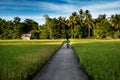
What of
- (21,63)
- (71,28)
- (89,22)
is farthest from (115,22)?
(21,63)

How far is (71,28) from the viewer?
96.7 meters

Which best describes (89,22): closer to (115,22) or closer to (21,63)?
(115,22)

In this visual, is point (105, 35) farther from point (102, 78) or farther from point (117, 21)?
point (102, 78)

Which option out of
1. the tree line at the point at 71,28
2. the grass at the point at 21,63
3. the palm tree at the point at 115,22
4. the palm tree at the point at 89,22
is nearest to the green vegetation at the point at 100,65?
the grass at the point at 21,63

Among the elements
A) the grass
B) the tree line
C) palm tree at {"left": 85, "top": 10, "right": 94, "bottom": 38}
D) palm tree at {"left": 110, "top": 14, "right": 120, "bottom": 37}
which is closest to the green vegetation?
the grass

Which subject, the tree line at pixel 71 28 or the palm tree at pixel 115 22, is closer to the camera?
the tree line at pixel 71 28

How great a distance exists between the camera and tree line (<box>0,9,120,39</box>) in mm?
92438

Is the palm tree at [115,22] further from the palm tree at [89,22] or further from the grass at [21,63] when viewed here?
the grass at [21,63]

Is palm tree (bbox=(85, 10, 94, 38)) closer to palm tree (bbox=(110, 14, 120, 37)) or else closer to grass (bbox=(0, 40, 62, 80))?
palm tree (bbox=(110, 14, 120, 37))

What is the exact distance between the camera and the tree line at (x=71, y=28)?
303 ft

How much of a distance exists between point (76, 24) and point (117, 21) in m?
17.2

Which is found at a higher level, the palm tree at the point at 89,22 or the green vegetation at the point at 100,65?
the palm tree at the point at 89,22

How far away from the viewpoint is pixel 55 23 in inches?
3748

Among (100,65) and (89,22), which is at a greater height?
(89,22)
